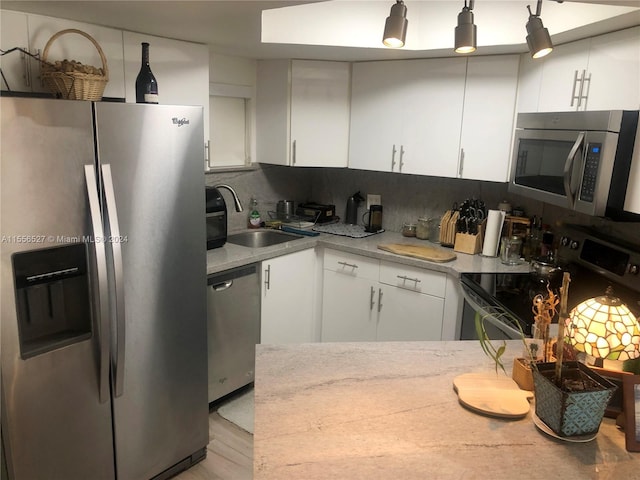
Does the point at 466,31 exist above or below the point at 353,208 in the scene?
above

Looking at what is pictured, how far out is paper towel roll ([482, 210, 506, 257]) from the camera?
294 cm

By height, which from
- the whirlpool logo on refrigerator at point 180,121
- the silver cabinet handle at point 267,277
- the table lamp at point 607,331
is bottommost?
the silver cabinet handle at point 267,277

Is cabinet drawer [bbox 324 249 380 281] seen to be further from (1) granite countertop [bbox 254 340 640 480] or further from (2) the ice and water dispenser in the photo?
(2) the ice and water dispenser

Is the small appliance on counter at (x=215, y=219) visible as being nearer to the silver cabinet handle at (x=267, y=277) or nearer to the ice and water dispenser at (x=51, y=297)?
the silver cabinet handle at (x=267, y=277)

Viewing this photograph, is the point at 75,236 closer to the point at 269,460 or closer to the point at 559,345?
the point at 269,460

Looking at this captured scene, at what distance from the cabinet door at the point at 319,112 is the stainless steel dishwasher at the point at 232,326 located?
3.04 ft

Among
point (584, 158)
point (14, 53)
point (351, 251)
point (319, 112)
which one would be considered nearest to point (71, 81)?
point (14, 53)

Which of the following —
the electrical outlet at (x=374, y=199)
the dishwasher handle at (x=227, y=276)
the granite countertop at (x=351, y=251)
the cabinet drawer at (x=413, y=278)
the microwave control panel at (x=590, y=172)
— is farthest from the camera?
the electrical outlet at (x=374, y=199)

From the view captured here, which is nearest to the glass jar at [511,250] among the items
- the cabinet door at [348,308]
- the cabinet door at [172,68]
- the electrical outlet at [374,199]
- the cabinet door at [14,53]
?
the cabinet door at [348,308]

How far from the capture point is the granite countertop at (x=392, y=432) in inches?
42.4

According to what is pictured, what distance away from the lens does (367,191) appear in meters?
3.78

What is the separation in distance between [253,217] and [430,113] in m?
1.39

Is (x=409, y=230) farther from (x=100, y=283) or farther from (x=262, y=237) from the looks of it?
(x=100, y=283)

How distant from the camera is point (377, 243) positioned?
10.7ft
